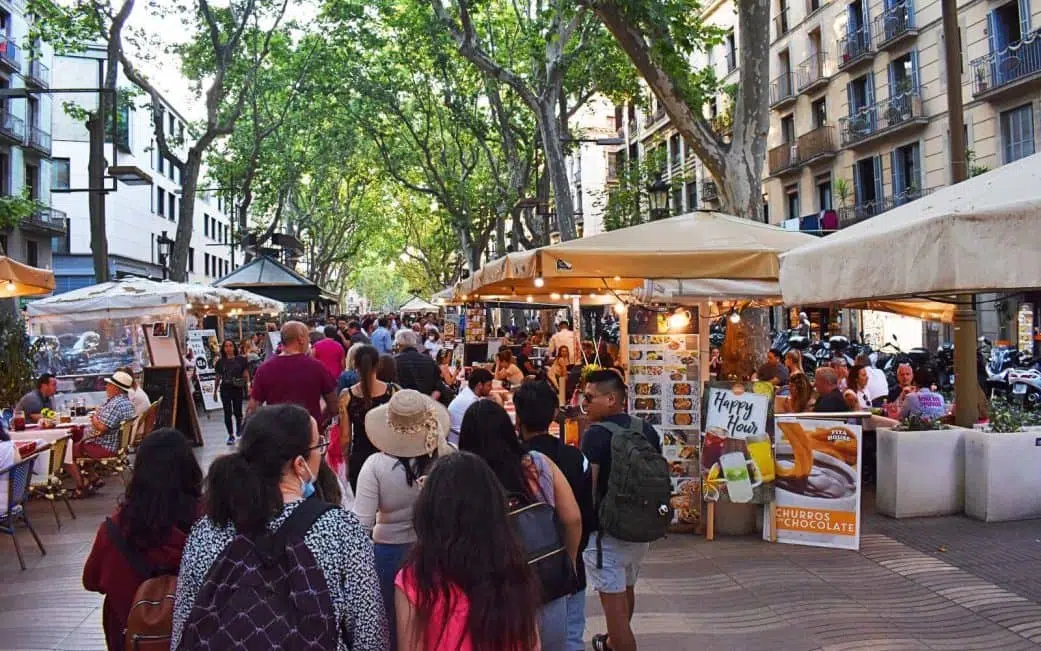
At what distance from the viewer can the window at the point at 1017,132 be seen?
71.4ft

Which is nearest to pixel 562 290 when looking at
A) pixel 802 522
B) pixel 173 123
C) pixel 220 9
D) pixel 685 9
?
pixel 685 9

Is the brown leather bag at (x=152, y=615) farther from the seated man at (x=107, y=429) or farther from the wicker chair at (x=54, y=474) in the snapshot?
the seated man at (x=107, y=429)

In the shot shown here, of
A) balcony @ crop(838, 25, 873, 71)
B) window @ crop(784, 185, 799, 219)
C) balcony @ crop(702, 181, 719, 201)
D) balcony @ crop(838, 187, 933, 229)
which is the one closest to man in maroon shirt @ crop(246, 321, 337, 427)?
balcony @ crop(838, 187, 933, 229)

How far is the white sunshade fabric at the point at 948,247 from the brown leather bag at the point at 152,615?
3.23m

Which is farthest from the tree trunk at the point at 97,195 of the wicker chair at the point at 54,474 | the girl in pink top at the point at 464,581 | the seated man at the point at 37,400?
the girl in pink top at the point at 464,581

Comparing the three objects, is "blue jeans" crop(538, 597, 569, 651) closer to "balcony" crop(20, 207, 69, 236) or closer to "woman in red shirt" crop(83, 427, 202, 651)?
"woman in red shirt" crop(83, 427, 202, 651)

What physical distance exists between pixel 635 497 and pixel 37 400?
30.4 ft

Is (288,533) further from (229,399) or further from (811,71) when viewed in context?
(811,71)

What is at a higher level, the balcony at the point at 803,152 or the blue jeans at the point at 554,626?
the balcony at the point at 803,152

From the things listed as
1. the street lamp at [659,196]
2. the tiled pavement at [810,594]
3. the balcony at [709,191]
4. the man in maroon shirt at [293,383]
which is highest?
the balcony at [709,191]

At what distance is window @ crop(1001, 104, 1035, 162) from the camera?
71.4 ft

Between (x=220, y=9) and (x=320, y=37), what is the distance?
4.82 metres

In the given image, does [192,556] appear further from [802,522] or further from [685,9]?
[685,9]

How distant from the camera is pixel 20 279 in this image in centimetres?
872
